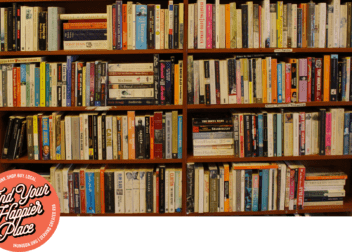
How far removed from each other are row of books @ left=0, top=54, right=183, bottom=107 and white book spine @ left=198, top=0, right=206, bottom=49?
168 mm

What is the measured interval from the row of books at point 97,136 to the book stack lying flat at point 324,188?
901 mm

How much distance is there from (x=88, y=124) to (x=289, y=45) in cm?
136

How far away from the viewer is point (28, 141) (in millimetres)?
2287

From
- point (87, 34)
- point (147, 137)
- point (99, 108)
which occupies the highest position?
point (87, 34)

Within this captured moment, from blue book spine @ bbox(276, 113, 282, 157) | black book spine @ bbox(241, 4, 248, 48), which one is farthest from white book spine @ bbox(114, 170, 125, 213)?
black book spine @ bbox(241, 4, 248, 48)

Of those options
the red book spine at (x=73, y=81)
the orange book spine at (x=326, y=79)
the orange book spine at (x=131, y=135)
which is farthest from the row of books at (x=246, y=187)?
the red book spine at (x=73, y=81)

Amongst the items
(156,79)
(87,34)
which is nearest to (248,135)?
(156,79)

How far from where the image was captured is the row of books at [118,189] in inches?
91.2

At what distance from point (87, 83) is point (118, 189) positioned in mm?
707

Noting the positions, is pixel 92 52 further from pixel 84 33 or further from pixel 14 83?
pixel 14 83

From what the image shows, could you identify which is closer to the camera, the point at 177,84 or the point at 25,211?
the point at 25,211

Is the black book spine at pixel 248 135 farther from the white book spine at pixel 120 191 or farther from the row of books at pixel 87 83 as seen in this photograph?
the white book spine at pixel 120 191

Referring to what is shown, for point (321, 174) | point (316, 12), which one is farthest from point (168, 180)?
point (316, 12)

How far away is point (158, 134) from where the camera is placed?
2.29 m
